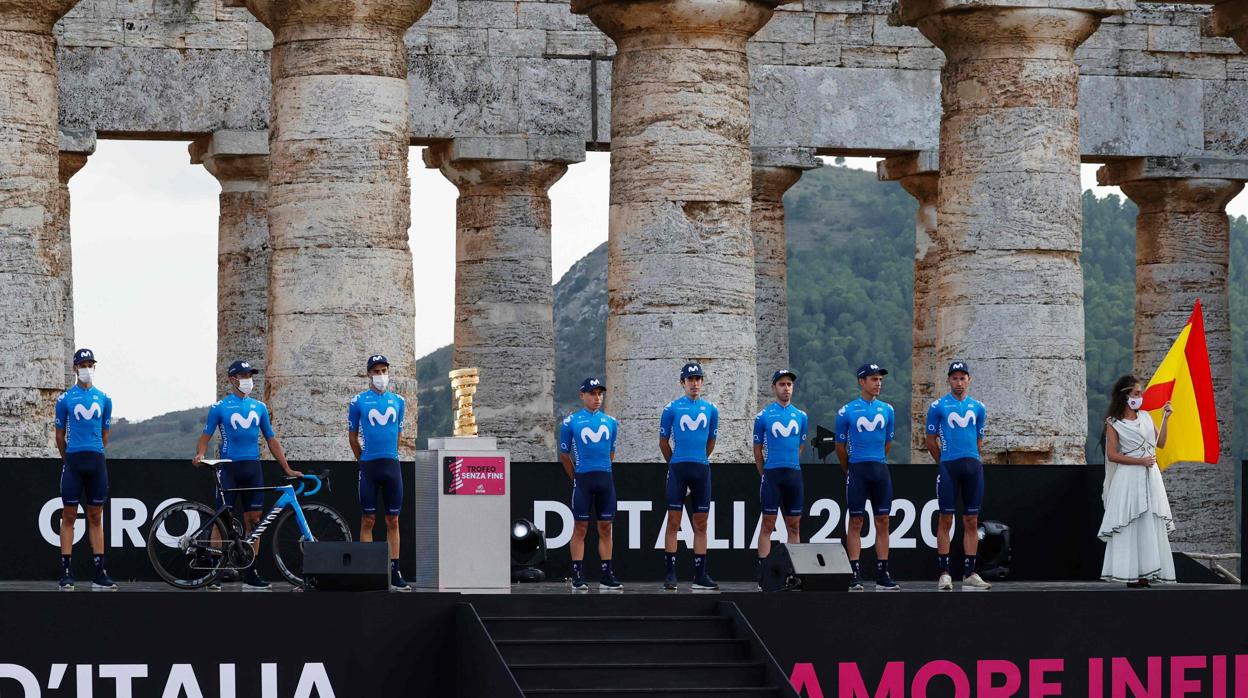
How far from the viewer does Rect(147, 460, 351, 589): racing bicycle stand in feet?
73.5

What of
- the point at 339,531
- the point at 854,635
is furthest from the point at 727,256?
the point at 854,635

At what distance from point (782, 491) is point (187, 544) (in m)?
5.20

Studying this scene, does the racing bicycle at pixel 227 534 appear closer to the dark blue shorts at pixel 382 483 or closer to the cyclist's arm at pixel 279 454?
the cyclist's arm at pixel 279 454

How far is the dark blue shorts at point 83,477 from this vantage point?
22.3 m

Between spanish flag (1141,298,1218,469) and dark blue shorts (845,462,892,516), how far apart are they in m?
2.96

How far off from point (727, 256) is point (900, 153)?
1027cm

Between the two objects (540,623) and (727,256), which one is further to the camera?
(727,256)

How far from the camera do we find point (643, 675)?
1961 centimetres

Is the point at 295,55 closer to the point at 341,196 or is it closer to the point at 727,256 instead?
the point at 341,196

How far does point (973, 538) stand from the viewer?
23.5m

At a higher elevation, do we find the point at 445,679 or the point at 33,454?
the point at 33,454

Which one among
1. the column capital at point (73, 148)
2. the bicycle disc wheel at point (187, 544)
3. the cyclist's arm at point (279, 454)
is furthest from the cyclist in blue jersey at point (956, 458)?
the column capital at point (73, 148)

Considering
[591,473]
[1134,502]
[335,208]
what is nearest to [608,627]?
[591,473]

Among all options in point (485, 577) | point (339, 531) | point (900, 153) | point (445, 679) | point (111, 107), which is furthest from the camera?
point (900, 153)
